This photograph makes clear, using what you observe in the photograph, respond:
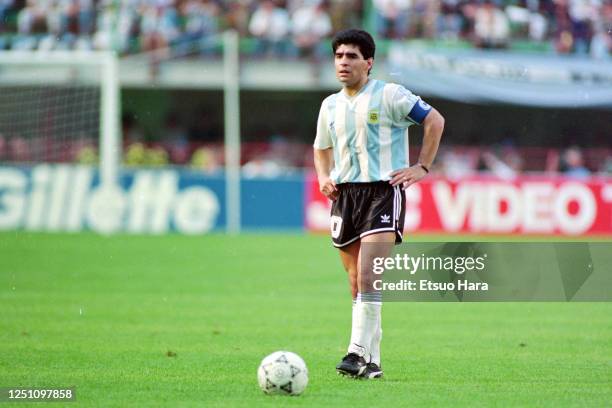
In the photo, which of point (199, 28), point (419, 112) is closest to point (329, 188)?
point (419, 112)

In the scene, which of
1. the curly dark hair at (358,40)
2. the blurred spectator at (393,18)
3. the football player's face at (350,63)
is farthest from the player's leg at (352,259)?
the blurred spectator at (393,18)

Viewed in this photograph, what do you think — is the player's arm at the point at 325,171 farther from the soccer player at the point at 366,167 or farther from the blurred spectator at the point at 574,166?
the blurred spectator at the point at 574,166

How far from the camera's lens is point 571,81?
1156 inches

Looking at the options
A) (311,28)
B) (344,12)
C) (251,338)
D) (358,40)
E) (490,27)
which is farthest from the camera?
(344,12)

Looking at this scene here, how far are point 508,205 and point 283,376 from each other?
19.0 m

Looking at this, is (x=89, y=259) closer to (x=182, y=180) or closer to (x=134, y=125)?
(x=182, y=180)

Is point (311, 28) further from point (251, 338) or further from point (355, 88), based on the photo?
point (355, 88)

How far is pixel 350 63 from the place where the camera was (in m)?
7.93

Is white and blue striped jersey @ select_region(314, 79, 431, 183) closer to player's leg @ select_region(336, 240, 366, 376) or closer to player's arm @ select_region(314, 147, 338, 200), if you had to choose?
player's arm @ select_region(314, 147, 338, 200)

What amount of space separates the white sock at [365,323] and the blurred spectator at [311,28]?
23386 millimetres

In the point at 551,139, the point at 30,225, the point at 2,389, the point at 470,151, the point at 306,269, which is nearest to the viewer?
the point at 2,389

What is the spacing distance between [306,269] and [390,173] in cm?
993

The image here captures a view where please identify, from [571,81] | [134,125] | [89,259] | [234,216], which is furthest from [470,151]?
[89,259]

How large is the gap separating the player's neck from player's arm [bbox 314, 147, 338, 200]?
1.60ft
